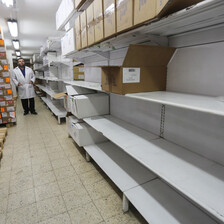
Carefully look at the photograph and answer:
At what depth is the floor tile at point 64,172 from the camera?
6.36ft

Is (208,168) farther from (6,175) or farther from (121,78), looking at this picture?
(6,175)

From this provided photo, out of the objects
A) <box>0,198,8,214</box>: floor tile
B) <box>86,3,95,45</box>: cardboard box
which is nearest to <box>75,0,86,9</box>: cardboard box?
<box>86,3,95,45</box>: cardboard box

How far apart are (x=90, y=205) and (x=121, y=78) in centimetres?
120

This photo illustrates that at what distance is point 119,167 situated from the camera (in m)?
1.73

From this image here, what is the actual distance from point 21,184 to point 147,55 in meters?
1.87

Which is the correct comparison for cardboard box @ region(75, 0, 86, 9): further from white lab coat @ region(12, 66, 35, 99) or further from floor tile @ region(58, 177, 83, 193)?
white lab coat @ region(12, 66, 35, 99)

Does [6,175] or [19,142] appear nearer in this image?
[6,175]

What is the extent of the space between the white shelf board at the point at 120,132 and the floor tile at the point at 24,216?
933 millimetres

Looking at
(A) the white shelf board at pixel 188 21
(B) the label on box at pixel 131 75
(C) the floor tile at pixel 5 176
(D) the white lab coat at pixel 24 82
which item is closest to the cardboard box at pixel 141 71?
(B) the label on box at pixel 131 75

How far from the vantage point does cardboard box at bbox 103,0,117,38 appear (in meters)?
1.27

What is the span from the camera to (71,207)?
149 centimetres

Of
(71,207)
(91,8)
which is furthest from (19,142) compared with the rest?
(91,8)

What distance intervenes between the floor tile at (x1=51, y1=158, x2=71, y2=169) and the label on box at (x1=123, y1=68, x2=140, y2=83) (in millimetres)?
1559

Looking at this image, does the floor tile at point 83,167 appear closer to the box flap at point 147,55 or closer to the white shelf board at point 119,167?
the white shelf board at point 119,167
